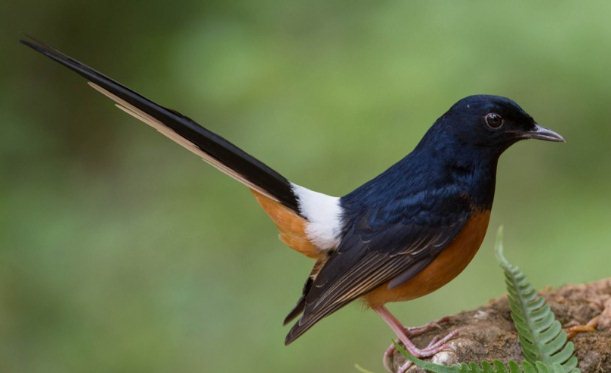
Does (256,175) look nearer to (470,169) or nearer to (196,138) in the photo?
(196,138)

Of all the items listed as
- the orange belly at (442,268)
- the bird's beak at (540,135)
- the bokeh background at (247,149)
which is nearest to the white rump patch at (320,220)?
the orange belly at (442,268)

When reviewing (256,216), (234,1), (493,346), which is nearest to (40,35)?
(234,1)

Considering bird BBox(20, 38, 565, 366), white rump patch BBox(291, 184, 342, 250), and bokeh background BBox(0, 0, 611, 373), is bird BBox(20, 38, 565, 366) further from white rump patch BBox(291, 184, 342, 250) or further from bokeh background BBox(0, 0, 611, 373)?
bokeh background BBox(0, 0, 611, 373)

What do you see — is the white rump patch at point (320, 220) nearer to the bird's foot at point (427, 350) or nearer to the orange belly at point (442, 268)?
the orange belly at point (442, 268)

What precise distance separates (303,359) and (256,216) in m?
1.36

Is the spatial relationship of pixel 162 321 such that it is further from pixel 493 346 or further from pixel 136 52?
pixel 493 346

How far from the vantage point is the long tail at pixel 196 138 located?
3.43m

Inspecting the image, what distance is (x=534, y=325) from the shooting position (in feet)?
10.4

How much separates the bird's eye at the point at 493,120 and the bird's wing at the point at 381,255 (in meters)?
0.35

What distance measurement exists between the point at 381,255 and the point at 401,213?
0.20m

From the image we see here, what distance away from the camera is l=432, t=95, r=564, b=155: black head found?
376 centimetres

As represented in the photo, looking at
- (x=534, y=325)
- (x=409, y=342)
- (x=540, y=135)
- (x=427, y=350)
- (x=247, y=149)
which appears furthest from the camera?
(x=247, y=149)

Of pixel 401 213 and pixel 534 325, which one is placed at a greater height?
pixel 401 213

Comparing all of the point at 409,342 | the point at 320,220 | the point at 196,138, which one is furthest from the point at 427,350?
the point at 196,138
